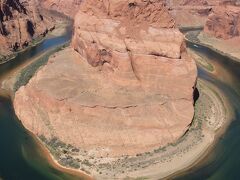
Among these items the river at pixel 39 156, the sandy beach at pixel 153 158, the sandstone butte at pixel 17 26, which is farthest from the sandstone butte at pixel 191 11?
the sandy beach at pixel 153 158

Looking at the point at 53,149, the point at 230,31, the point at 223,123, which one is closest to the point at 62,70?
the point at 53,149

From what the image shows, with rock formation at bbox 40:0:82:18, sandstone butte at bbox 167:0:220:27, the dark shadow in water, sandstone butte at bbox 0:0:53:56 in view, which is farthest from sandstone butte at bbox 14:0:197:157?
rock formation at bbox 40:0:82:18

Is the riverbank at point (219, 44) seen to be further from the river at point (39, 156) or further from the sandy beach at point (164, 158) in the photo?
the sandy beach at point (164, 158)

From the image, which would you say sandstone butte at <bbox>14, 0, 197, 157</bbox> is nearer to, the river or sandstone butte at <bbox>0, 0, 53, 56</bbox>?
the river

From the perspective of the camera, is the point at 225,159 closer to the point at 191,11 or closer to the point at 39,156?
the point at 39,156

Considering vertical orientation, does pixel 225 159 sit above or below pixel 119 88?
below

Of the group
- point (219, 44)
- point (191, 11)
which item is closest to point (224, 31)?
point (219, 44)
